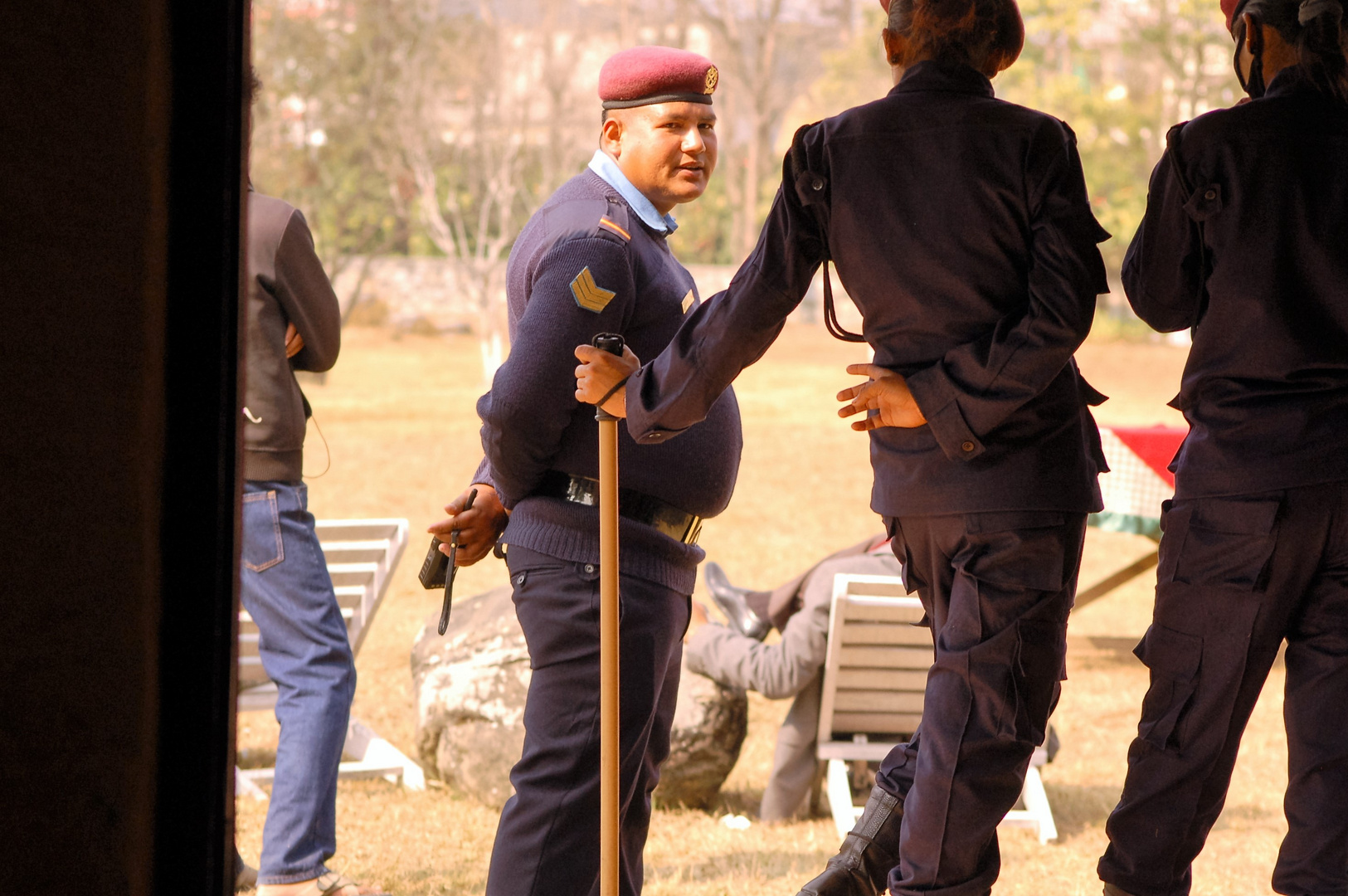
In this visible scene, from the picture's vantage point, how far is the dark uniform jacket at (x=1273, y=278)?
6.97ft

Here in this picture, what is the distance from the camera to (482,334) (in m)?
18.4

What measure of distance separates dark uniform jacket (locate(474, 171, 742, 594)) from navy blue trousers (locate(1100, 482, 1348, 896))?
813 mm

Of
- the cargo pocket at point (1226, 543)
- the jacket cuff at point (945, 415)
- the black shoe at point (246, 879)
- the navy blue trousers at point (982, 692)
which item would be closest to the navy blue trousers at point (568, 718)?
the navy blue trousers at point (982, 692)

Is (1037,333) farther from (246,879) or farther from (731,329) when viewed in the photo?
(246,879)

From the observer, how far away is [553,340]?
2.28m

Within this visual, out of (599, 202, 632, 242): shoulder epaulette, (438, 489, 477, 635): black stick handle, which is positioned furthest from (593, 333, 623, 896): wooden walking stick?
(438, 489, 477, 635): black stick handle

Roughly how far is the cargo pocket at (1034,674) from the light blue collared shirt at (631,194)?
3.33 ft

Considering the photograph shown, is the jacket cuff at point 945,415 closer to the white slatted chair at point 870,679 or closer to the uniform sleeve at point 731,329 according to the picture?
Result: the uniform sleeve at point 731,329

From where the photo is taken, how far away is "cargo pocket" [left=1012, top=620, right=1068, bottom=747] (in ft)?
6.47

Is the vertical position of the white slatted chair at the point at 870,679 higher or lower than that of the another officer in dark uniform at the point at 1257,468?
lower

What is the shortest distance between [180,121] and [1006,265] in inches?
46.2

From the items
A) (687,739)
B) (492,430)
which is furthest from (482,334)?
(492,430)

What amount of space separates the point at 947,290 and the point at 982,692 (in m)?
0.60

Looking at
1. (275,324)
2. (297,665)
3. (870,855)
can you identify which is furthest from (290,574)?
(870,855)
